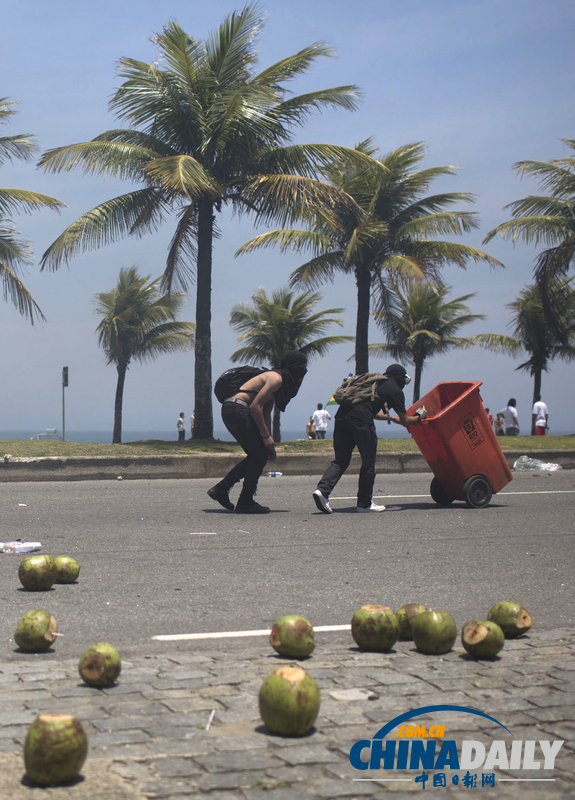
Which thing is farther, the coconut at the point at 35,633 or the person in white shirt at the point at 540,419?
the person in white shirt at the point at 540,419

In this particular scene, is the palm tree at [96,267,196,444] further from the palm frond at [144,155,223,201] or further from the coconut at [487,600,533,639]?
the coconut at [487,600,533,639]

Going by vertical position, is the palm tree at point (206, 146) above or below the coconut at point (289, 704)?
above

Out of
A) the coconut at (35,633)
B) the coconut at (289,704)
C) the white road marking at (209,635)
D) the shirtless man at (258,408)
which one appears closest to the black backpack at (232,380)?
the shirtless man at (258,408)

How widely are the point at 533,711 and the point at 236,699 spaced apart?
1149mm

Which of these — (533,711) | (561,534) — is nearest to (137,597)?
(533,711)

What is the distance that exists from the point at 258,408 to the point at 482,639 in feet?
16.0

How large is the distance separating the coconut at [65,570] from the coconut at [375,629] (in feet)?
7.18

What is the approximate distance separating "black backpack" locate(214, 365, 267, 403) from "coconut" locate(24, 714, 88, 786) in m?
6.24

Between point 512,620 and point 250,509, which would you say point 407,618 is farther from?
point 250,509

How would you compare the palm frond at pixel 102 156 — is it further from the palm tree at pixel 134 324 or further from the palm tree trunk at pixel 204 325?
the palm tree at pixel 134 324

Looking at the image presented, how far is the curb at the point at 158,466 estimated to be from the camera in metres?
12.4

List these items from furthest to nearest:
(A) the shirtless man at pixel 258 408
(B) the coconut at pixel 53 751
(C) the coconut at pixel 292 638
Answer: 1. (A) the shirtless man at pixel 258 408
2. (C) the coconut at pixel 292 638
3. (B) the coconut at pixel 53 751

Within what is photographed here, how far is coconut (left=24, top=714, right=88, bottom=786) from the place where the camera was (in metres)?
2.30

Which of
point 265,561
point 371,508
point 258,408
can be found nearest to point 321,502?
→ point 371,508
